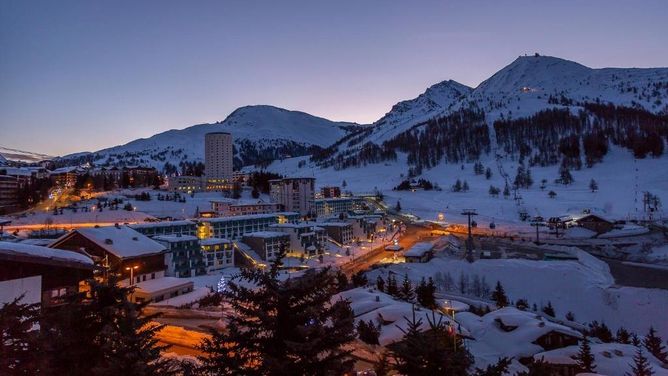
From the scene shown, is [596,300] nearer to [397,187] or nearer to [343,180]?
[397,187]

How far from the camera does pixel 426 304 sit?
23.8 meters

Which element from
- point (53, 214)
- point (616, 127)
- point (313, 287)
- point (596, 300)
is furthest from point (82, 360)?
point (616, 127)

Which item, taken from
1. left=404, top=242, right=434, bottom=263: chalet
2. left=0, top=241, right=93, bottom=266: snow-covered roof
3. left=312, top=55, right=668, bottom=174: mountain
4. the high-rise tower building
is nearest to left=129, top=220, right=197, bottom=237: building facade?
left=404, top=242, right=434, bottom=263: chalet

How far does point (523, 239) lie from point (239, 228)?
35566 mm

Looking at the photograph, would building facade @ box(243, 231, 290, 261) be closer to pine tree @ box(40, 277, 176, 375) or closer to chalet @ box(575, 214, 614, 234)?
pine tree @ box(40, 277, 176, 375)

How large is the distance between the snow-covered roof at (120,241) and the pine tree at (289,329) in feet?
91.8

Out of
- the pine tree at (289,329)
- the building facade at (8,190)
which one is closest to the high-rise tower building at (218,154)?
the building facade at (8,190)

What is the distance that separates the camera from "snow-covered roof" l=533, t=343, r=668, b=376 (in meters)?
14.9

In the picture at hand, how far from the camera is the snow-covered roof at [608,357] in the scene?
1494 cm

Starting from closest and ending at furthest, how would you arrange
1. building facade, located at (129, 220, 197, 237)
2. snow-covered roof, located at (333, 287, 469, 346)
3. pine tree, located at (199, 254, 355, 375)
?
1. pine tree, located at (199, 254, 355, 375)
2. snow-covered roof, located at (333, 287, 469, 346)
3. building facade, located at (129, 220, 197, 237)

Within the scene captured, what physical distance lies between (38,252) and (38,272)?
1.26 ft

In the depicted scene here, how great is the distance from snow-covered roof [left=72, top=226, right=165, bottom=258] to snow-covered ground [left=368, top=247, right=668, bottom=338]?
1722 centimetres

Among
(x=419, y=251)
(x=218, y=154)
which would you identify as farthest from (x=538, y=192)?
(x=218, y=154)

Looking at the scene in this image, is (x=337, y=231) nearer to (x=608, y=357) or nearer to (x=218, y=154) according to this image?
(x=608, y=357)
